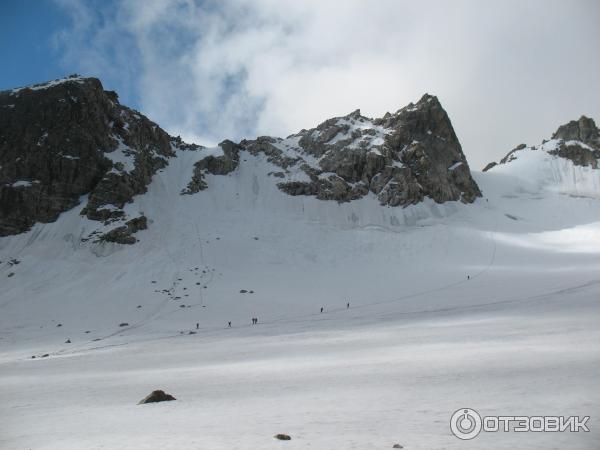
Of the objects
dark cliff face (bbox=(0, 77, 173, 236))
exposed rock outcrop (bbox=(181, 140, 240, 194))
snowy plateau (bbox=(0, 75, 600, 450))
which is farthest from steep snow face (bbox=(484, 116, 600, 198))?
dark cliff face (bbox=(0, 77, 173, 236))

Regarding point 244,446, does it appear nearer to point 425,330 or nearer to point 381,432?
point 381,432

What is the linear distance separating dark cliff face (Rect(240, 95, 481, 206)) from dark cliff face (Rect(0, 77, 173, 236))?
28725mm

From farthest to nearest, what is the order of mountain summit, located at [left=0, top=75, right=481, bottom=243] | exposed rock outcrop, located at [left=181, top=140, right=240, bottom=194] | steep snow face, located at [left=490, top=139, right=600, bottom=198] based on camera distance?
steep snow face, located at [left=490, top=139, right=600, bottom=198]
exposed rock outcrop, located at [left=181, top=140, right=240, bottom=194]
mountain summit, located at [left=0, top=75, right=481, bottom=243]

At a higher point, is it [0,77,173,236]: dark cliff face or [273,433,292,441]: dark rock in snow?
[0,77,173,236]: dark cliff face

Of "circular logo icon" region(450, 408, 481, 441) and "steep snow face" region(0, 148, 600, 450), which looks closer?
"circular logo icon" region(450, 408, 481, 441)

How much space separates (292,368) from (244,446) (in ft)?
30.4

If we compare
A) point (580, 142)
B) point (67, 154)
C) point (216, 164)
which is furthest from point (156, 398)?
point (580, 142)

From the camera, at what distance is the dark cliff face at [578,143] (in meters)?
113

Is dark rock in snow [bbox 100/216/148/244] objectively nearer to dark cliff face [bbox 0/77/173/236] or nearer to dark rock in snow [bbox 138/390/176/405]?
dark cliff face [bbox 0/77/173/236]

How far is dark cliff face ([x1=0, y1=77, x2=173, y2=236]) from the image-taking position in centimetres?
6888

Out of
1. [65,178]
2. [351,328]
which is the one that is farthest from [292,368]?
[65,178]

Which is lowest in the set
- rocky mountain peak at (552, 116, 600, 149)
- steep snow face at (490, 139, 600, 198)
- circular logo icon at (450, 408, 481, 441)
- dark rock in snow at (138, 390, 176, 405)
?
dark rock in snow at (138, 390, 176, 405)

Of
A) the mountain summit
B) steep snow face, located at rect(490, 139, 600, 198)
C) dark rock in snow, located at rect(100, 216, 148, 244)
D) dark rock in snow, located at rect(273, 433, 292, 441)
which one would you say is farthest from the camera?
steep snow face, located at rect(490, 139, 600, 198)

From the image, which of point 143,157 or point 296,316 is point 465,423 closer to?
point 296,316
